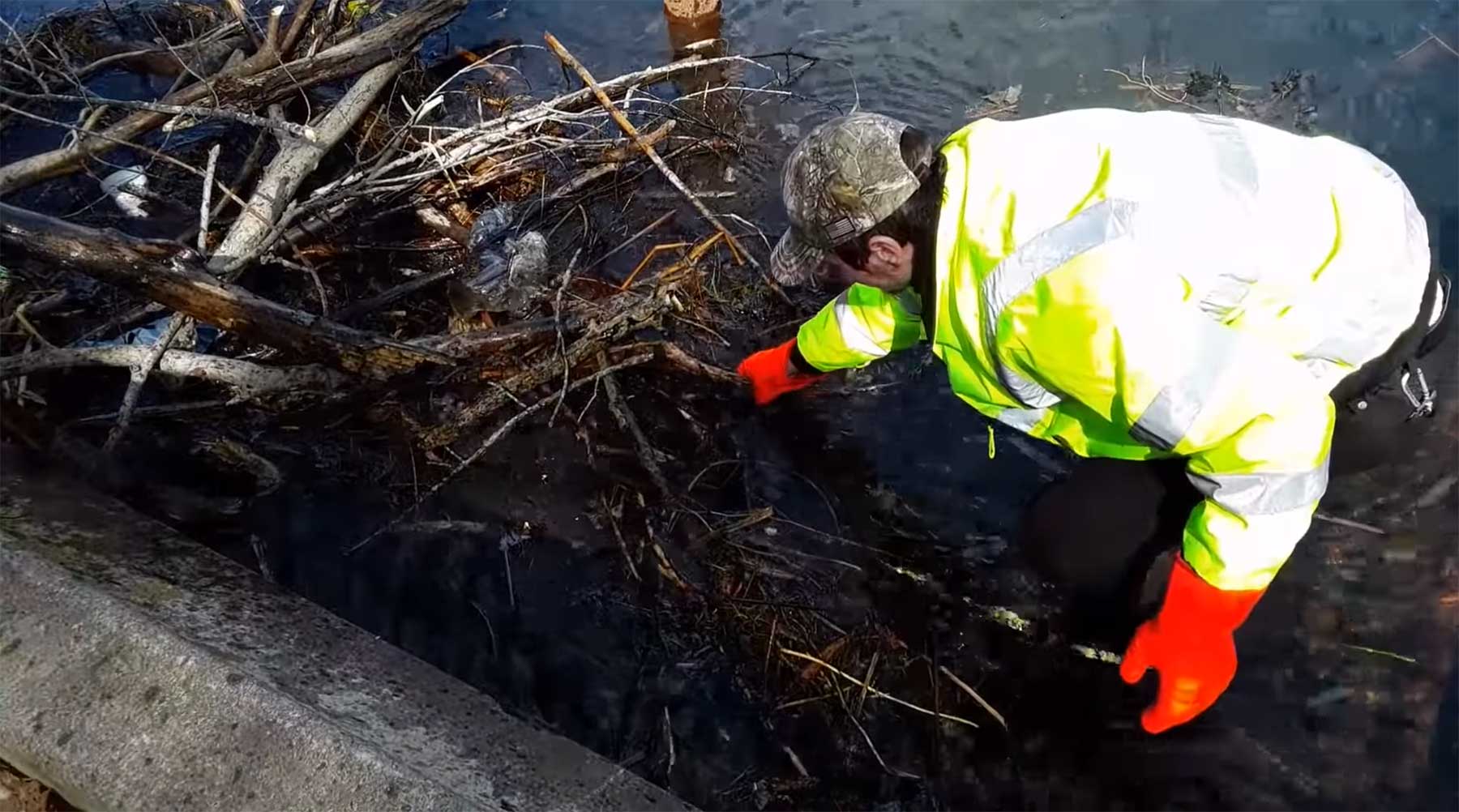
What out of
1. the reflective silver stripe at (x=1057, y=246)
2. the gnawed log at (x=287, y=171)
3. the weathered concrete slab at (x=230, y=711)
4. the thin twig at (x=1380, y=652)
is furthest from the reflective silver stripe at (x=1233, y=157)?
the gnawed log at (x=287, y=171)

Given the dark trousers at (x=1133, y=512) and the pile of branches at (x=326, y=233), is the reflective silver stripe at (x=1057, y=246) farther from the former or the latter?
the pile of branches at (x=326, y=233)

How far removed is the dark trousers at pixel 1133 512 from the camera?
92.5 inches

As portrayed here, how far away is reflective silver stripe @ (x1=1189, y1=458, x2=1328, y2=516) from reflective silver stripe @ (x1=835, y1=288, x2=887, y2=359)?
3.61ft

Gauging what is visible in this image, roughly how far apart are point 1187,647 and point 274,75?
4.60 metres

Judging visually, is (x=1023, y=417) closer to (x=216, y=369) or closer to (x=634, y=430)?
(x=634, y=430)

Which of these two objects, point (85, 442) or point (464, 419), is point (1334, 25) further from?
point (85, 442)

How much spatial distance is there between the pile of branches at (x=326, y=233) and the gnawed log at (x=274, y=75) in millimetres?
12

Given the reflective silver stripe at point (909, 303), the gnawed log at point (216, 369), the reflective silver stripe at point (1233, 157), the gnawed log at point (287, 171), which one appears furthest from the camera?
the gnawed log at point (287, 171)

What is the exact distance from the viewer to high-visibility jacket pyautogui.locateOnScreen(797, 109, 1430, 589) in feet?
5.52

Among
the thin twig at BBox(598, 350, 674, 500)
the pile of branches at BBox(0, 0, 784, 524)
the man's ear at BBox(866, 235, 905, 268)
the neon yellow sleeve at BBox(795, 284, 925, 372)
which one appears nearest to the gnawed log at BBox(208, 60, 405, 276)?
the pile of branches at BBox(0, 0, 784, 524)

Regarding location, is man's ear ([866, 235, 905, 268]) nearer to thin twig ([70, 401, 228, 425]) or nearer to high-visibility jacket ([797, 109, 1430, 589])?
high-visibility jacket ([797, 109, 1430, 589])

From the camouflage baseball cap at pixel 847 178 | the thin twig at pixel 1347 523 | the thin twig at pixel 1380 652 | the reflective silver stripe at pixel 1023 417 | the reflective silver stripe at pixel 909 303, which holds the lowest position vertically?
the thin twig at pixel 1380 652

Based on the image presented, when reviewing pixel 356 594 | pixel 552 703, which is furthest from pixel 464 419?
pixel 552 703

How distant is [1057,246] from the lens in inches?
67.3
